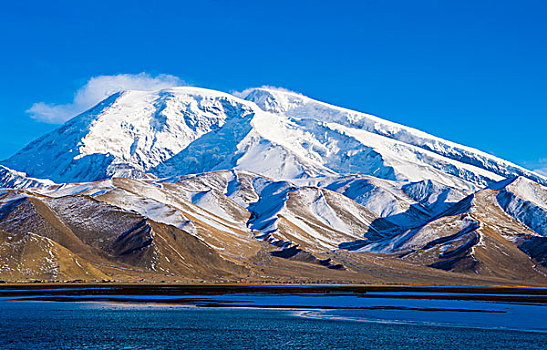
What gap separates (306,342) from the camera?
103188 mm

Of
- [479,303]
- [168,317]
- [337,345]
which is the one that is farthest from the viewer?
[479,303]

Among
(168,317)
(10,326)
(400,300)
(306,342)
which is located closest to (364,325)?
(306,342)

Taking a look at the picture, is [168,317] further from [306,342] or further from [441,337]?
[441,337]

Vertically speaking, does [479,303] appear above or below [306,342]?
above

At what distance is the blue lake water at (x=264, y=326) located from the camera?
10012 centimetres

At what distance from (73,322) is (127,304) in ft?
135

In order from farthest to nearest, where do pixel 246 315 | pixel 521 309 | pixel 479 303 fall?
pixel 479 303 → pixel 521 309 → pixel 246 315

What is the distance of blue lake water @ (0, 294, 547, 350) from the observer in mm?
100125

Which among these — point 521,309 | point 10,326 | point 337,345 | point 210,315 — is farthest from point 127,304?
point 521,309

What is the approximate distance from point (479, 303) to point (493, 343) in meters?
96.3

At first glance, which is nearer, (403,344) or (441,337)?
(403,344)

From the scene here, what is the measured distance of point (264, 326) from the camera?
12225 cm

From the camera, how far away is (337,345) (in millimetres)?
99938

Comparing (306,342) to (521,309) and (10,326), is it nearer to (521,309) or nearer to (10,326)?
(10,326)
